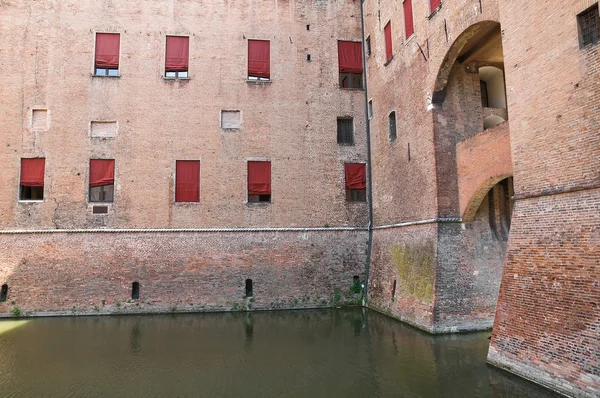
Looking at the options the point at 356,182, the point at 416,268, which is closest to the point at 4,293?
the point at 356,182

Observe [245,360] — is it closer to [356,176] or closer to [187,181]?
[187,181]

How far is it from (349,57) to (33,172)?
1216cm

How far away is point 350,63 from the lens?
17094 mm

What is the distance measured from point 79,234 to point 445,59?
41.5 feet

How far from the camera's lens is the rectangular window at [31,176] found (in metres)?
15.0

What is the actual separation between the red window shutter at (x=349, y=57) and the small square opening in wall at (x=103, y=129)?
28.7ft

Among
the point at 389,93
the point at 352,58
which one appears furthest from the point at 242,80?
the point at 389,93

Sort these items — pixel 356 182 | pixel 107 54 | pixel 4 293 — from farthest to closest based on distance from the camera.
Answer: pixel 356 182 → pixel 107 54 → pixel 4 293

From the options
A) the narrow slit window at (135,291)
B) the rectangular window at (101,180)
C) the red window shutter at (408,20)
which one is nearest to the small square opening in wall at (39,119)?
the rectangular window at (101,180)

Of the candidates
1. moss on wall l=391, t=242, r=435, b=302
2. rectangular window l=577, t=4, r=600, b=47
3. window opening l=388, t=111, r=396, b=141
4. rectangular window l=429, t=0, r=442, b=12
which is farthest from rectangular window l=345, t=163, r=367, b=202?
rectangular window l=577, t=4, r=600, b=47

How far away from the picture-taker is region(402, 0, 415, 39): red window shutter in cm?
1310

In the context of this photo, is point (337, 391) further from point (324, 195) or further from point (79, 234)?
point (79, 234)

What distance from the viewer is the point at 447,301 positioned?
36.2 ft

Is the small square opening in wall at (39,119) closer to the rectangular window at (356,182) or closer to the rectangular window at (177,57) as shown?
the rectangular window at (177,57)
